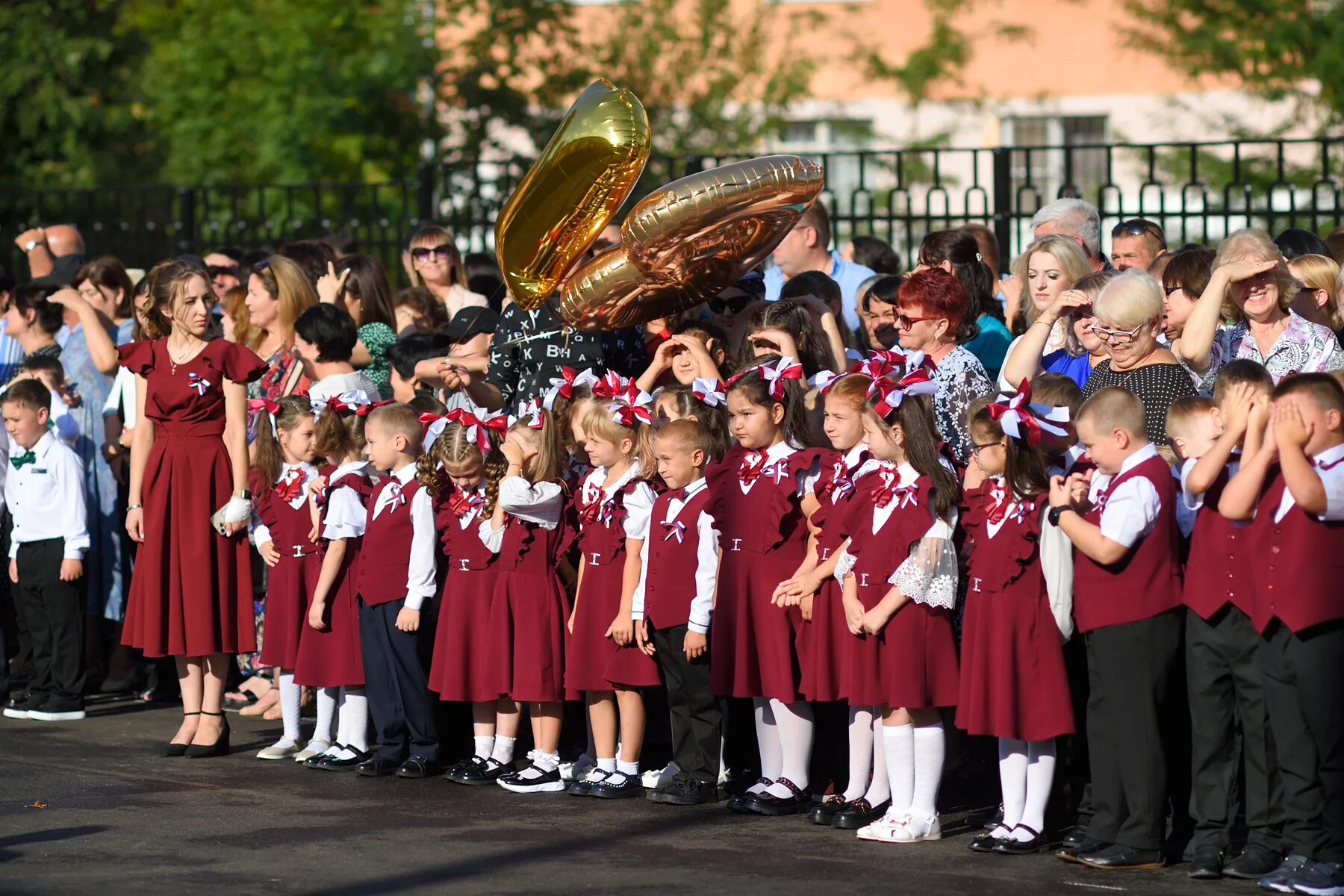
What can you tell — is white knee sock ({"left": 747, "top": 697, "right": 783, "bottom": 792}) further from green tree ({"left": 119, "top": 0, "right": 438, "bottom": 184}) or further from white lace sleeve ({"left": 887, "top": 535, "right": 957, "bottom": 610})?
green tree ({"left": 119, "top": 0, "right": 438, "bottom": 184})

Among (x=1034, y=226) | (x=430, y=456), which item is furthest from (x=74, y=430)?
(x=1034, y=226)

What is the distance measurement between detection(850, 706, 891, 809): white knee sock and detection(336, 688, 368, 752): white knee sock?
233cm

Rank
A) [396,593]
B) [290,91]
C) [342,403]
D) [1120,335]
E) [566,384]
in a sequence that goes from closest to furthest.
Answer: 1. [1120,335]
2. [566,384]
3. [396,593]
4. [342,403]
5. [290,91]

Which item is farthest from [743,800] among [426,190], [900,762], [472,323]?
[426,190]

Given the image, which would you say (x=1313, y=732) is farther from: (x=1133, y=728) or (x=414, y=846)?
(x=414, y=846)

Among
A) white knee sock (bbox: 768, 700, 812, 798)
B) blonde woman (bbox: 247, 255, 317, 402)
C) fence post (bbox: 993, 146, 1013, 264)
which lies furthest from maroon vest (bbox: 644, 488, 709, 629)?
fence post (bbox: 993, 146, 1013, 264)

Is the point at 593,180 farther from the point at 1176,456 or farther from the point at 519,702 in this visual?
the point at 1176,456

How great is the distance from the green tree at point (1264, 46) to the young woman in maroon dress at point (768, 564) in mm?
13826

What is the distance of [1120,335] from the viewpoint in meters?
6.35

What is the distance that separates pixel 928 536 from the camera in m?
6.38

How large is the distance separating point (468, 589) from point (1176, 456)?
2807 millimetres

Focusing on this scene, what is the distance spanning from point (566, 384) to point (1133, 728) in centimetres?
275

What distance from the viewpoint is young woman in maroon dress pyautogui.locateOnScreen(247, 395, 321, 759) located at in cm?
807

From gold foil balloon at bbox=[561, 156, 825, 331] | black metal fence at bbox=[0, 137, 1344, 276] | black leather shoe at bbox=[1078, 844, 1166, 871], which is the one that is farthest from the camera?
black metal fence at bbox=[0, 137, 1344, 276]
